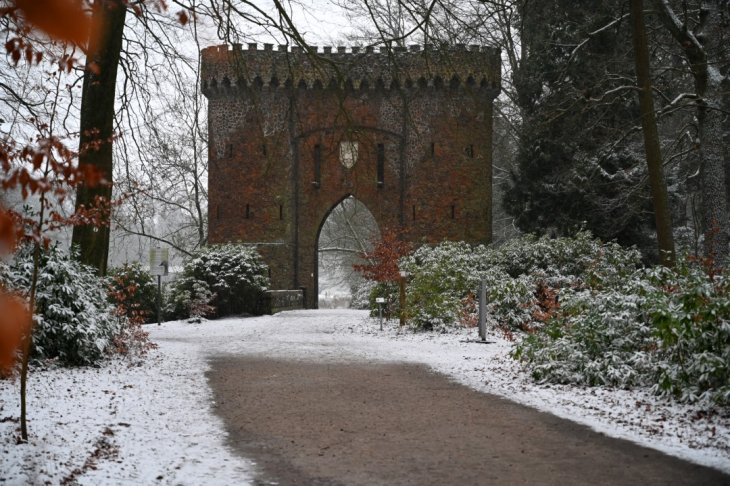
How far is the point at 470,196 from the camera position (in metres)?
31.8

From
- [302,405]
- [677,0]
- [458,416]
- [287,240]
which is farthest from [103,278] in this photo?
[287,240]

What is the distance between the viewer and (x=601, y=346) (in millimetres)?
9320

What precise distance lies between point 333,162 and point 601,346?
76.4 feet

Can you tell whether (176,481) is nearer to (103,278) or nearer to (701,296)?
(701,296)

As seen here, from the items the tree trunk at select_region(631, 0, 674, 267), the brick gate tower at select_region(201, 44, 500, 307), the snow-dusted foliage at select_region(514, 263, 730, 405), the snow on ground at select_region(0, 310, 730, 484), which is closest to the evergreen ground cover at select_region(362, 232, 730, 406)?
the snow-dusted foliage at select_region(514, 263, 730, 405)

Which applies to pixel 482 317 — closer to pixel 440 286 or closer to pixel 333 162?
pixel 440 286

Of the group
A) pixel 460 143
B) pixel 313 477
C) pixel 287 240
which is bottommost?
pixel 313 477

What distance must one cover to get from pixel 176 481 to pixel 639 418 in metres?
4.29

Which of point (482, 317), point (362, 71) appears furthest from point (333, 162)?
point (482, 317)

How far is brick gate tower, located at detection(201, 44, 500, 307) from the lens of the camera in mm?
31531

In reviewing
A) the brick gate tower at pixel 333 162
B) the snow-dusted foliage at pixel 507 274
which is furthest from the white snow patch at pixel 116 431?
the brick gate tower at pixel 333 162

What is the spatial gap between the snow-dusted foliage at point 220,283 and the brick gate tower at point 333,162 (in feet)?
21.2

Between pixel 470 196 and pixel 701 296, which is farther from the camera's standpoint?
pixel 470 196

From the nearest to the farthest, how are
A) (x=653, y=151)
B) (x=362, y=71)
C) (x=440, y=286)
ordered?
1. (x=653, y=151)
2. (x=440, y=286)
3. (x=362, y=71)
